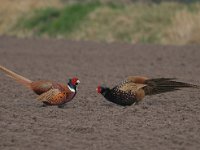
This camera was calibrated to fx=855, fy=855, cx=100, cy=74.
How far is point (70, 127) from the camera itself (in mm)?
9766

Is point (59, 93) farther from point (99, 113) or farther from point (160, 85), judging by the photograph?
point (160, 85)

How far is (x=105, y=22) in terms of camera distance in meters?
31.0

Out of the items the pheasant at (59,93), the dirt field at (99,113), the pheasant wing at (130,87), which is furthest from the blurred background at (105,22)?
the pheasant at (59,93)

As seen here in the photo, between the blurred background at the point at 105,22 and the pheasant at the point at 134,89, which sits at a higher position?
the blurred background at the point at 105,22

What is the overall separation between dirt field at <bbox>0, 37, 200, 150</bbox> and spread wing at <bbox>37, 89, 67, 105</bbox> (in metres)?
0.13

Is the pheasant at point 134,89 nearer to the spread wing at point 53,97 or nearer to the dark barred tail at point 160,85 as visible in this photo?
the dark barred tail at point 160,85

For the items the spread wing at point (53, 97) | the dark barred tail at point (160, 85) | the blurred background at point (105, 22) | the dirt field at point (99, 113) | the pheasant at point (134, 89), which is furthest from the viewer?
the blurred background at point (105, 22)

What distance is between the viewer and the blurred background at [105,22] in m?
27.4

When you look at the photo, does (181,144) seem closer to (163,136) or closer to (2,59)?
(163,136)

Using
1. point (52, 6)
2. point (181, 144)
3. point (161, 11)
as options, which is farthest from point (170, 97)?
point (52, 6)

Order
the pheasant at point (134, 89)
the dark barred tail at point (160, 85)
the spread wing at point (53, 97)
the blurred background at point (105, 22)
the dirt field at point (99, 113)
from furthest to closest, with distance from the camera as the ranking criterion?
1. the blurred background at point (105, 22)
2. the dark barred tail at point (160, 85)
3. the pheasant at point (134, 89)
4. the spread wing at point (53, 97)
5. the dirt field at point (99, 113)

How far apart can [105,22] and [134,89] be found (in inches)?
772

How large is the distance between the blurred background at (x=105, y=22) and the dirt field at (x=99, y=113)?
253 inches

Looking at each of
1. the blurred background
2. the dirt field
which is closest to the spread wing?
the dirt field
